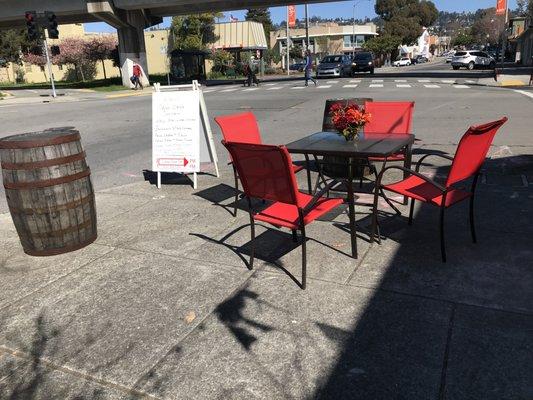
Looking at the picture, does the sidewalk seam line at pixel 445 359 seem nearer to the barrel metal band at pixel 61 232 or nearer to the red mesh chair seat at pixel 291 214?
the red mesh chair seat at pixel 291 214

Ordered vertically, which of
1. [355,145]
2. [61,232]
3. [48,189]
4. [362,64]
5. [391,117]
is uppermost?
[362,64]

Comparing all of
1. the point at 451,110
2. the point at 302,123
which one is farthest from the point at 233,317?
the point at 451,110

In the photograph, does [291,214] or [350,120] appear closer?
[291,214]

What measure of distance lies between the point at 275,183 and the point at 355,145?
1.47 m

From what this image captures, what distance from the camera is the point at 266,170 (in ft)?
12.3

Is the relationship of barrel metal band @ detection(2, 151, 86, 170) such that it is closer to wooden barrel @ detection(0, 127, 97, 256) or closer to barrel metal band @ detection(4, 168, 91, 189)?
wooden barrel @ detection(0, 127, 97, 256)

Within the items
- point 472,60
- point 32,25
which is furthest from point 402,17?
point 32,25

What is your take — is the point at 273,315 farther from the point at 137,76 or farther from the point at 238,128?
the point at 137,76

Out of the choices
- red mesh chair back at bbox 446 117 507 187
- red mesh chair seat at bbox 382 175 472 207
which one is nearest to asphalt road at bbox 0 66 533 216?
red mesh chair seat at bbox 382 175 472 207

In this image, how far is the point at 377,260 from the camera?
13.9 feet

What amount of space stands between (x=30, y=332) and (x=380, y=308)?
8.17 feet

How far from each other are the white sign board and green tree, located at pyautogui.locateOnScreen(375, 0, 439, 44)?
95.8 m

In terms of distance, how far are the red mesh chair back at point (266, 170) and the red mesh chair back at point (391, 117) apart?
281 cm

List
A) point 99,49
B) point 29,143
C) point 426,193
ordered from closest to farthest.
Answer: point 29,143 → point 426,193 → point 99,49
